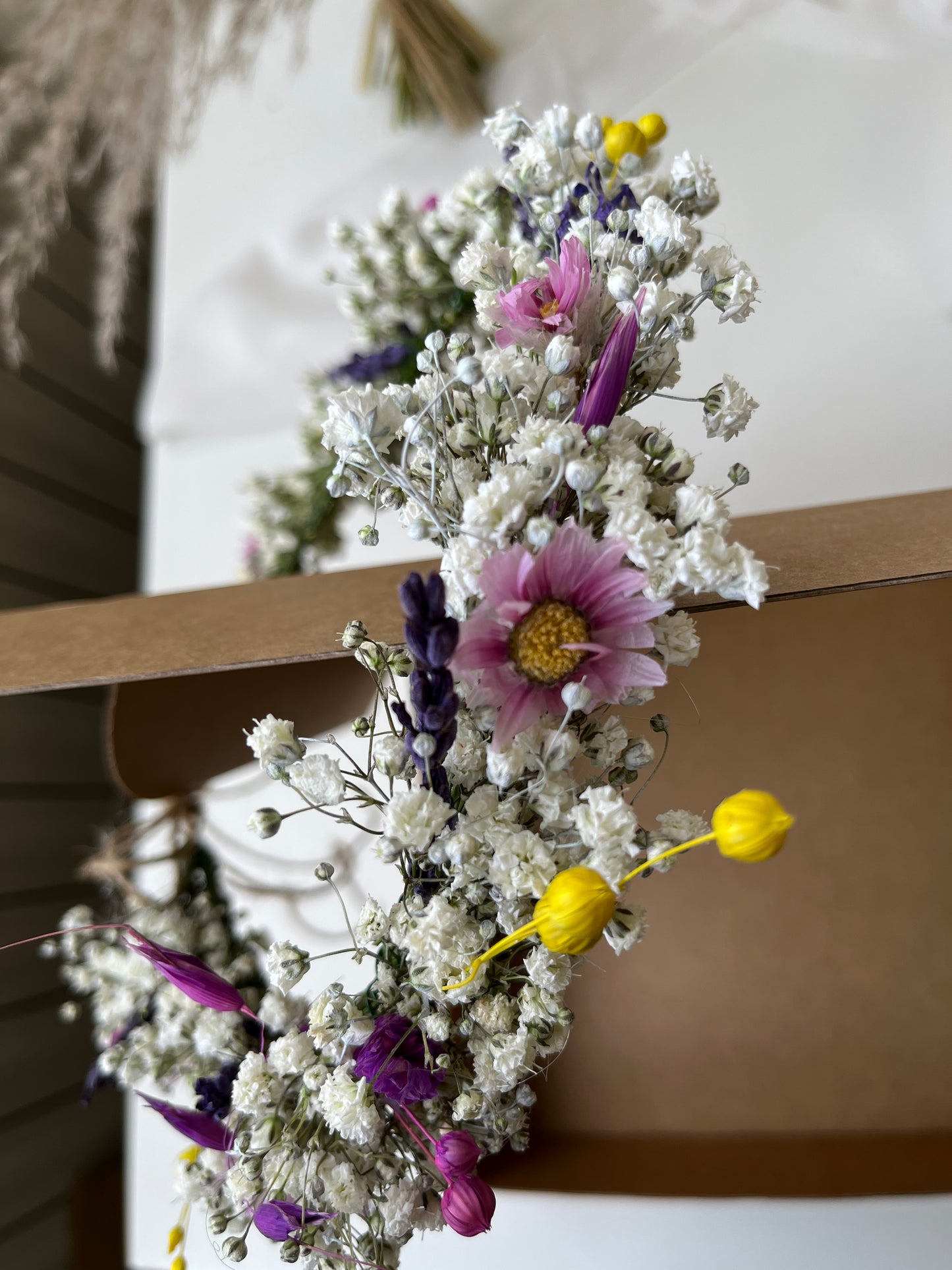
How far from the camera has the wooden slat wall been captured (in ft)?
4.23

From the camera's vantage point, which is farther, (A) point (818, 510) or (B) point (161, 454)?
(B) point (161, 454)

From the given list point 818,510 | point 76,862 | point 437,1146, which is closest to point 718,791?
point 818,510

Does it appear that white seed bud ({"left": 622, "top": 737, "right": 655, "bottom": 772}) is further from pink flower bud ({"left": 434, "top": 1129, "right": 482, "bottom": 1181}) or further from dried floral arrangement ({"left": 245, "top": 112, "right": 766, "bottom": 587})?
pink flower bud ({"left": 434, "top": 1129, "right": 482, "bottom": 1181})

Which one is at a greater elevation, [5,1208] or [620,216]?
[620,216]

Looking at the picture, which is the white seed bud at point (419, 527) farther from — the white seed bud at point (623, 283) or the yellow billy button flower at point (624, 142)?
the yellow billy button flower at point (624, 142)

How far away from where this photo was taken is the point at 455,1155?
48cm

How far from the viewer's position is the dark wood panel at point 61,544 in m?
1.44

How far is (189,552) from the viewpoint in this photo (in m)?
1.33

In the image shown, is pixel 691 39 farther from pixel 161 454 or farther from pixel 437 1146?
pixel 437 1146

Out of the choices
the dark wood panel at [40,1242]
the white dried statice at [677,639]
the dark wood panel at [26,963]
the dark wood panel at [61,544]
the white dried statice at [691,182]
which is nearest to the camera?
the white dried statice at [677,639]

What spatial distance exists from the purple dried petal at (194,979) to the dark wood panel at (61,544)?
106 cm

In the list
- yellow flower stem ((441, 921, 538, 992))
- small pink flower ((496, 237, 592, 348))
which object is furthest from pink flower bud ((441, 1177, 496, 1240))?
small pink flower ((496, 237, 592, 348))

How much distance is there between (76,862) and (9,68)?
1.13 m

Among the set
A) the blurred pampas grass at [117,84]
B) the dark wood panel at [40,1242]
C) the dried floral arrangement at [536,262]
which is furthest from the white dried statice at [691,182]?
the dark wood panel at [40,1242]
